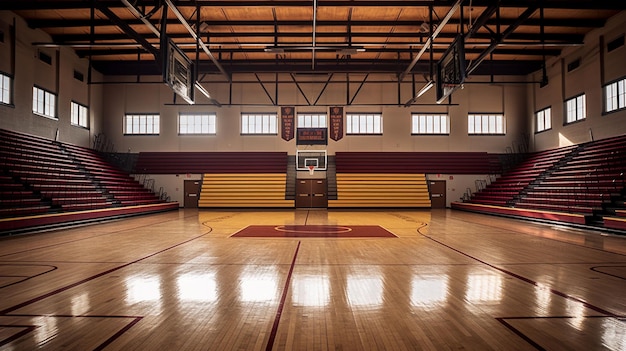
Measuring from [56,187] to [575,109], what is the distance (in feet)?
62.6

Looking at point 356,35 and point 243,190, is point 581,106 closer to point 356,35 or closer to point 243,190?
point 356,35

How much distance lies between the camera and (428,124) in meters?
18.6

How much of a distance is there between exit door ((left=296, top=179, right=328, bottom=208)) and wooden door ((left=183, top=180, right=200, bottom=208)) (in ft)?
16.3

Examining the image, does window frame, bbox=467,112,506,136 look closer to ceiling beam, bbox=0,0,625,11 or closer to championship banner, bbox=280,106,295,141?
ceiling beam, bbox=0,0,625,11

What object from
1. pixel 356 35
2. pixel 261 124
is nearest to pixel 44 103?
pixel 261 124

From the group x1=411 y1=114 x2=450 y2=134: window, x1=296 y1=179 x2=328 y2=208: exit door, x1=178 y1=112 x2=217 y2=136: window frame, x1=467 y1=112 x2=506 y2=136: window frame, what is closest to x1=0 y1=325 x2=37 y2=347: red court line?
x1=296 y1=179 x2=328 y2=208: exit door

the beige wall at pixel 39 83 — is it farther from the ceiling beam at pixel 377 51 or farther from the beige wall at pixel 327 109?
the beige wall at pixel 327 109

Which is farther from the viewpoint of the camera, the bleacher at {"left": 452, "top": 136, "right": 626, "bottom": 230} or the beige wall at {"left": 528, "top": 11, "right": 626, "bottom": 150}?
the beige wall at {"left": 528, "top": 11, "right": 626, "bottom": 150}

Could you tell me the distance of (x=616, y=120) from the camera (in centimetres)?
1270

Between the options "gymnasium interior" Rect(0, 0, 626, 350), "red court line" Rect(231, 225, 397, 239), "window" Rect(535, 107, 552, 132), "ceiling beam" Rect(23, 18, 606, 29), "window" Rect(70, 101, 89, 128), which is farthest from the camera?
"window" Rect(535, 107, 552, 132)

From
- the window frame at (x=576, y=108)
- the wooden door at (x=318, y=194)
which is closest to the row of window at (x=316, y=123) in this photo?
the wooden door at (x=318, y=194)

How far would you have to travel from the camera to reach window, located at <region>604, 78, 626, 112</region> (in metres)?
12.4

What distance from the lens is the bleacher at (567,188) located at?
9.50m

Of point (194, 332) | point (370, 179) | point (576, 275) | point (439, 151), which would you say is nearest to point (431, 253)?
point (576, 275)
